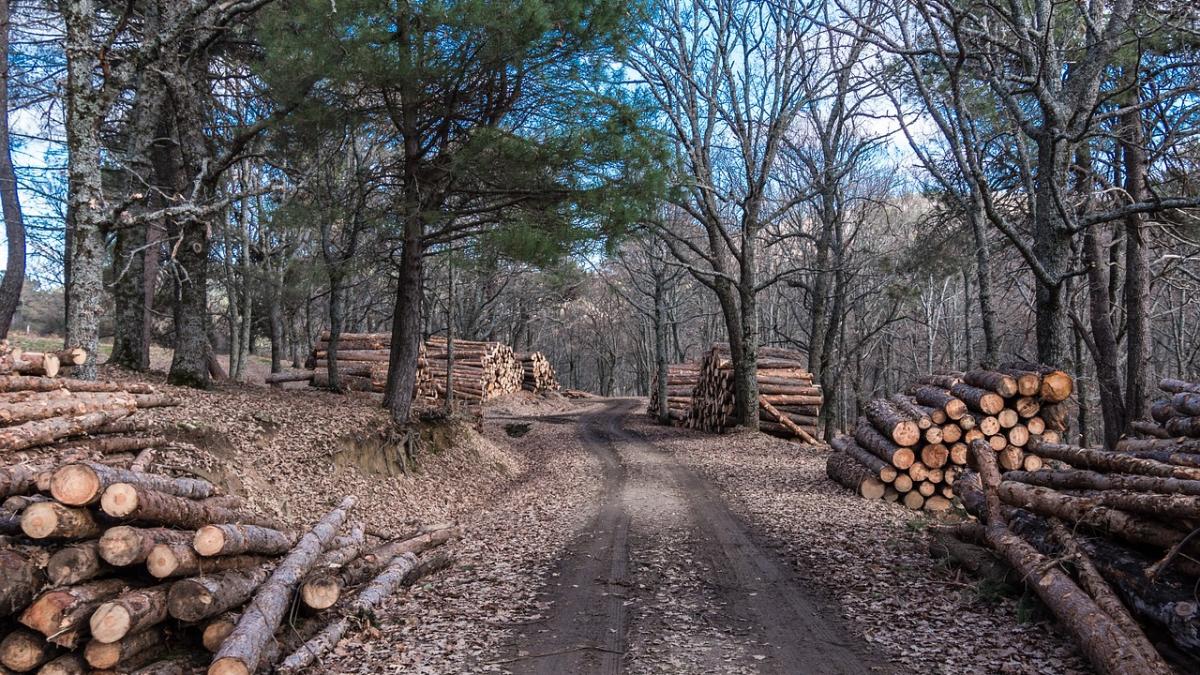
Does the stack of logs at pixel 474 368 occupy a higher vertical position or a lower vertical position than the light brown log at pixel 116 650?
higher

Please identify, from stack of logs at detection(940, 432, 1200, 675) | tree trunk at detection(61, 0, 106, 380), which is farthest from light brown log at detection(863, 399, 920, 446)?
tree trunk at detection(61, 0, 106, 380)

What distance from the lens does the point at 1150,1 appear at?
9500 millimetres

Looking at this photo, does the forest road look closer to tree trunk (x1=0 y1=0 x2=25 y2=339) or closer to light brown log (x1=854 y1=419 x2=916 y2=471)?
light brown log (x1=854 y1=419 x2=916 y2=471)

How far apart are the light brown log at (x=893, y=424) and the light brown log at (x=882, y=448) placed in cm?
10

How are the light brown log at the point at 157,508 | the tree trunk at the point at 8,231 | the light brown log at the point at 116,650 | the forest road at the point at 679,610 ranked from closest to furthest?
the light brown log at the point at 116,650 → the light brown log at the point at 157,508 → the forest road at the point at 679,610 → the tree trunk at the point at 8,231

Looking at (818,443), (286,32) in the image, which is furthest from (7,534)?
(818,443)

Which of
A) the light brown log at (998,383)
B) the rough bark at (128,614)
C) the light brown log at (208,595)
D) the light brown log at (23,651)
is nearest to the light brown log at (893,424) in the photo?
the light brown log at (998,383)

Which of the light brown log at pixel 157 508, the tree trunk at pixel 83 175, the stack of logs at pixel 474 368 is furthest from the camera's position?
the stack of logs at pixel 474 368

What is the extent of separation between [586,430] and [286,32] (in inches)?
563

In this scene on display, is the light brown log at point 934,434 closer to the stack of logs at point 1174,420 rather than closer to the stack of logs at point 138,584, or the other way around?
the stack of logs at point 1174,420

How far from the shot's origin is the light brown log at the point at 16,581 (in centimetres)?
355

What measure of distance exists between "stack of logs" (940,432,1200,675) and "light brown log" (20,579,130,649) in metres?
5.67

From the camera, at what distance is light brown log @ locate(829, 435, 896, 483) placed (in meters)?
9.27

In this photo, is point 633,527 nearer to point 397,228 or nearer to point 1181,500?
point 1181,500
